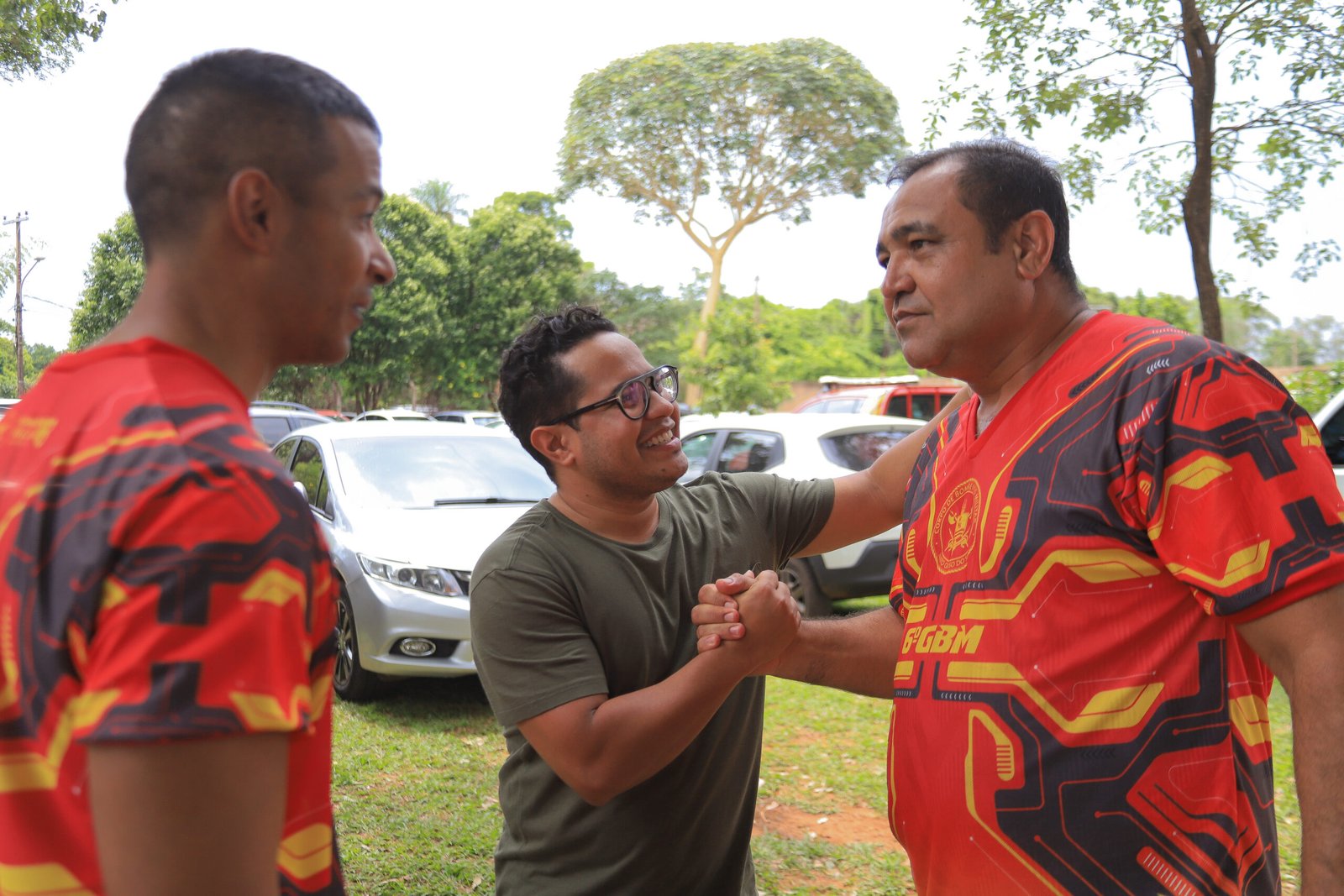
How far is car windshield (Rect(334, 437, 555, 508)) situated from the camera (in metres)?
7.07

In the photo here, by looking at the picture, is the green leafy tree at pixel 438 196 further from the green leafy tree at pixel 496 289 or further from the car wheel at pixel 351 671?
the car wheel at pixel 351 671

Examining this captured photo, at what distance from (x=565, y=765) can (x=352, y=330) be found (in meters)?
1.06

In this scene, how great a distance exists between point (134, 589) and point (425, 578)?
546 cm

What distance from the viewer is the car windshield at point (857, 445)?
8.48 meters

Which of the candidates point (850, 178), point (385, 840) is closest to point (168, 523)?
point (385, 840)

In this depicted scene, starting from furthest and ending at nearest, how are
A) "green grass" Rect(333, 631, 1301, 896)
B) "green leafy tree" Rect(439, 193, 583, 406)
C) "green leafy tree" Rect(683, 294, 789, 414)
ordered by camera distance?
1. "green leafy tree" Rect(439, 193, 583, 406)
2. "green leafy tree" Rect(683, 294, 789, 414)
3. "green grass" Rect(333, 631, 1301, 896)

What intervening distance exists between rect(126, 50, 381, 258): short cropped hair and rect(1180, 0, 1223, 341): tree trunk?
757 centimetres

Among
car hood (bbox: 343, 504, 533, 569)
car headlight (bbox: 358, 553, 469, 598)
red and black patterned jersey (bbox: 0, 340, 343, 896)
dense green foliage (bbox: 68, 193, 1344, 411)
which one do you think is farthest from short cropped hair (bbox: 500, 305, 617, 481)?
dense green foliage (bbox: 68, 193, 1344, 411)

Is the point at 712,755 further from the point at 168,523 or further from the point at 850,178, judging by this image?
the point at 850,178

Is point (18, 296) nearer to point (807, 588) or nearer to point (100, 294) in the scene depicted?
point (100, 294)

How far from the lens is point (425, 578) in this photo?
6.27 metres

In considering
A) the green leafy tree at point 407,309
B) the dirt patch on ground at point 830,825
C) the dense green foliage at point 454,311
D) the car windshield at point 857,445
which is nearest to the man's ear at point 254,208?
the dirt patch on ground at point 830,825

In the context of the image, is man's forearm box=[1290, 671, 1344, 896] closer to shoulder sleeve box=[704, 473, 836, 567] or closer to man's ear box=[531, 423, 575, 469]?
shoulder sleeve box=[704, 473, 836, 567]

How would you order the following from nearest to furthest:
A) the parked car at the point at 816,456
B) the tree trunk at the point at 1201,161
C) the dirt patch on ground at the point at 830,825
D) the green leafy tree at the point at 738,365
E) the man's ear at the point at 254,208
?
the man's ear at the point at 254,208 → the dirt patch on ground at the point at 830,825 → the tree trunk at the point at 1201,161 → the parked car at the point at 816,456 → the green leafy tree at the point at 738,365
